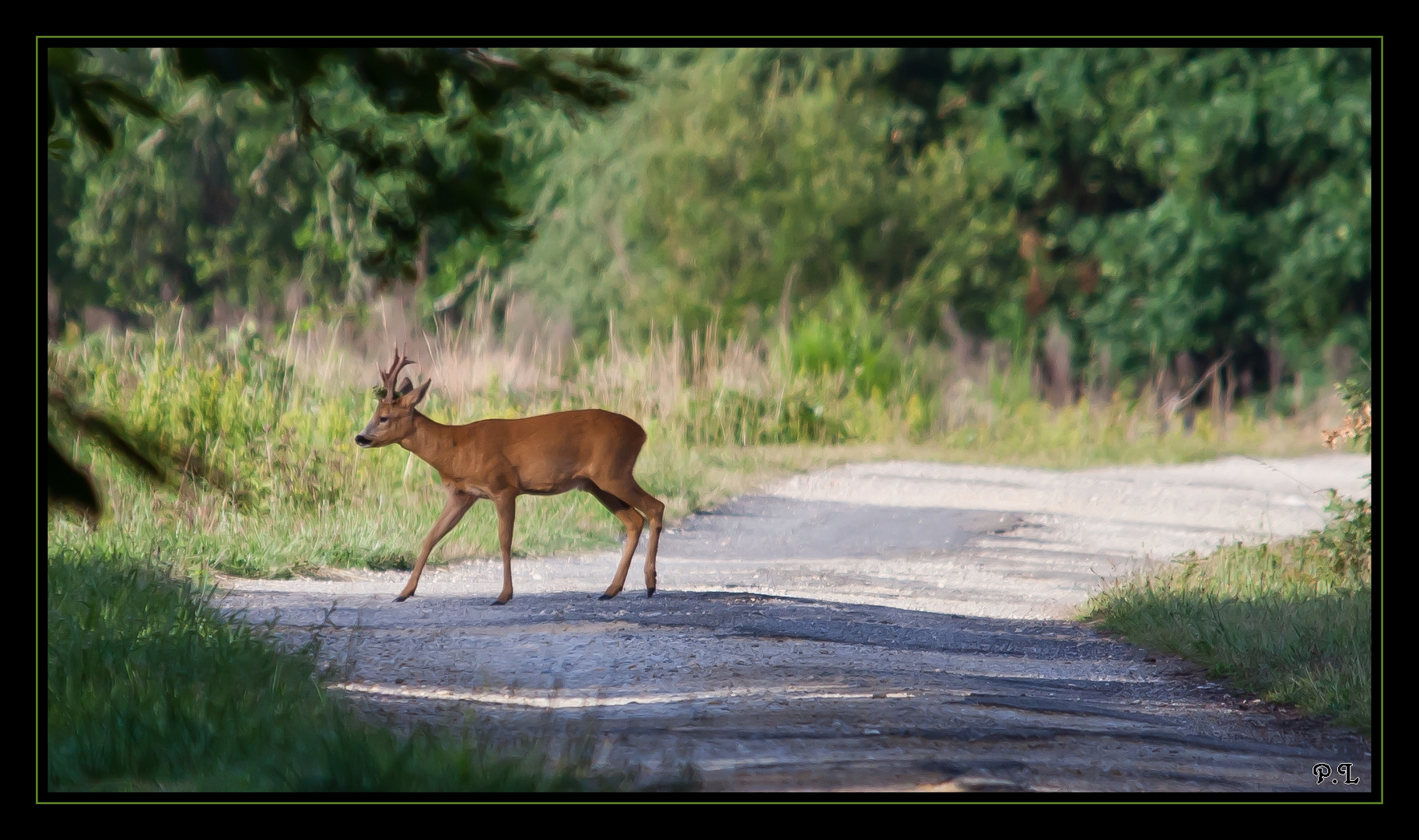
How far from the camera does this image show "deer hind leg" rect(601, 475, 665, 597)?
328 inches

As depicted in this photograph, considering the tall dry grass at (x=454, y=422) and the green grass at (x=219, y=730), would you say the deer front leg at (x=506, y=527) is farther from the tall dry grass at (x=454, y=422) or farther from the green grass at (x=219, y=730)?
the green grass at (x=219, y=730)

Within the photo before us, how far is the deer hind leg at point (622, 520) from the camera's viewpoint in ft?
27.7

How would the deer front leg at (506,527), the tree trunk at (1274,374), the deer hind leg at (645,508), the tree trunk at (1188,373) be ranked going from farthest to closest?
the tree trunk at (1188,373) < the tree trunk at (1274,374) < the deer hind leg at (645,508) < the deer front leg at (506,527)

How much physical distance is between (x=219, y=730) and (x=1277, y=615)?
17.8 ft

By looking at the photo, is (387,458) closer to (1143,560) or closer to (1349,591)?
(1143,560)

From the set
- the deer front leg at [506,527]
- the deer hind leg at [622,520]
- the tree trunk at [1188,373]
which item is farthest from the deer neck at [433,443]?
the tree trunk at [1188,373]

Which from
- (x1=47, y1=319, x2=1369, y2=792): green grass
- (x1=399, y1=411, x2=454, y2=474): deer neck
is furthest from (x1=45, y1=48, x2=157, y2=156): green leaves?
(x1=399, y1=411, x2=454, y2=474): deer neck

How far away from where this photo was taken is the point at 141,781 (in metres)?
5.02

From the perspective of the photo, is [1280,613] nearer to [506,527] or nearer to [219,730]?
[506,527]

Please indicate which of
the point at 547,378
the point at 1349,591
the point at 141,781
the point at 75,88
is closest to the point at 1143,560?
the point at 1349,591

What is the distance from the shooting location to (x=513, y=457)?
27.2 feet

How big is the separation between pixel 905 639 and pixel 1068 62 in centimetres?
2135

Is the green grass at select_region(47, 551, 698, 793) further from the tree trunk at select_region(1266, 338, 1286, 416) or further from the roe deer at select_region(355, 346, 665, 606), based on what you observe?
the tree trunk at select_region(1266, 338, 1286, 416)

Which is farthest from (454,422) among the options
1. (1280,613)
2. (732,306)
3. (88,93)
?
(732,306)
